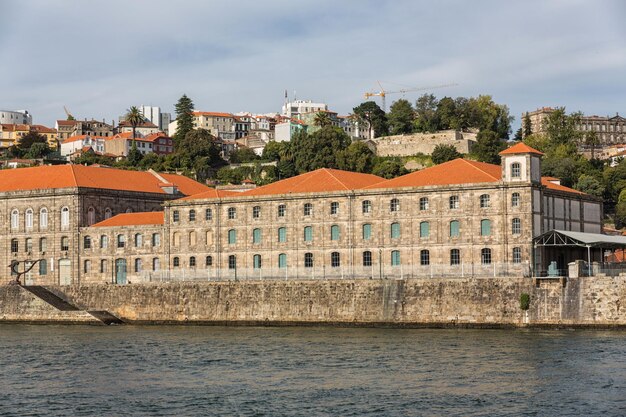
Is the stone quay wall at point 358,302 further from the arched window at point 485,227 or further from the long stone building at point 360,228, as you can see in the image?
the arched window at point 485,227

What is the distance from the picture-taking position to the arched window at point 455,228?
215ft

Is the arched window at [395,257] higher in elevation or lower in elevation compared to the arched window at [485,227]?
lower

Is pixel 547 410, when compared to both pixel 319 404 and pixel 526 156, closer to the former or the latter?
pixel 319 404

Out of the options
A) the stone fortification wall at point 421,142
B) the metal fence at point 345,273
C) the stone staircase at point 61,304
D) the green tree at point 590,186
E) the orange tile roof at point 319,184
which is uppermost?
the stone fortification wall at point 421,142

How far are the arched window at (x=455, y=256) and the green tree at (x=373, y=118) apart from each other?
80.6 metres

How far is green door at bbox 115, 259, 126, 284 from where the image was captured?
77.4 metres

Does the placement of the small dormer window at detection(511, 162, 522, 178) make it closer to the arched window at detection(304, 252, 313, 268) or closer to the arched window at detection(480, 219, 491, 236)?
the arched window at detection(480, 219, 491, 236)

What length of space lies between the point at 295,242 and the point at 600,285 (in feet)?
70.4

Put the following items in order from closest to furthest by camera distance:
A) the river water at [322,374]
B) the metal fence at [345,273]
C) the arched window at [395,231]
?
1. the river water at [322,374]
2. the metal fence at [345,273]
3. the arched window at [395,231]

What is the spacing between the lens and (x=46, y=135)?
182625 mm

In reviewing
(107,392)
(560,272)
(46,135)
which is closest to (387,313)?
(560,272)

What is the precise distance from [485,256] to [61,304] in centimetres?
2792

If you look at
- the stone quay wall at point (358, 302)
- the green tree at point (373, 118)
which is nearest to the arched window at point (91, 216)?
the stone quay wall at point (358, 302)

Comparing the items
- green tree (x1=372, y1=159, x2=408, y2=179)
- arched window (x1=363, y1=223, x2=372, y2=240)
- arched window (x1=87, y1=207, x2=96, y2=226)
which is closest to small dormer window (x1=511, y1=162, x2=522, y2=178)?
arched window (x1=363, y1=223, x2=372, y2=240)
